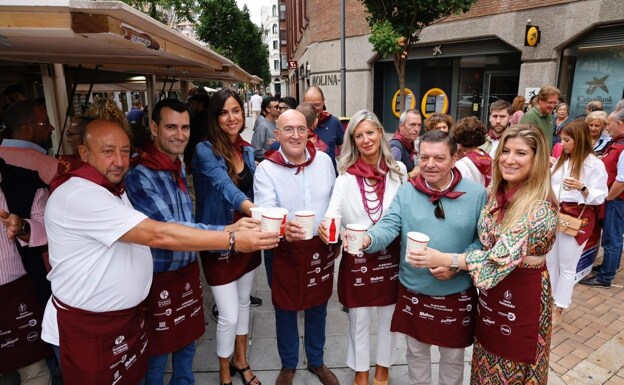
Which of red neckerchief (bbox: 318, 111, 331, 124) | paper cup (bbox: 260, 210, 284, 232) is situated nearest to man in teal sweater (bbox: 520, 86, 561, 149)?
red neckerchief (bbox: 318, 111, 331, 124)

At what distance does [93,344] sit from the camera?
6.66 feet

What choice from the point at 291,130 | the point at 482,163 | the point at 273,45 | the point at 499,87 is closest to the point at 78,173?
the point at 291,130

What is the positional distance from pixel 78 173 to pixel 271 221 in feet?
3.22

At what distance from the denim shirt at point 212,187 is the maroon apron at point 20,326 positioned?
3.99 ft

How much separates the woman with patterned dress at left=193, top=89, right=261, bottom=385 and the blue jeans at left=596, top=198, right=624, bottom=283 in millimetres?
4370

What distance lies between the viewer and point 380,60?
55.8ft

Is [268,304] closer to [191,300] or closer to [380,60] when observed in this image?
[191,300]

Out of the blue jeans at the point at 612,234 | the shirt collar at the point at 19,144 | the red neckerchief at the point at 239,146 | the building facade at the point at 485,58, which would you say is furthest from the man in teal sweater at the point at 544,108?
the building facade at the point at 485,58

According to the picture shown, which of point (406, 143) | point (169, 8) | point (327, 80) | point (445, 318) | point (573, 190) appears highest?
point (169, 8)

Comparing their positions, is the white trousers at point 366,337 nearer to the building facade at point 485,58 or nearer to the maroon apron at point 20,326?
the maroon apron at point 20,326

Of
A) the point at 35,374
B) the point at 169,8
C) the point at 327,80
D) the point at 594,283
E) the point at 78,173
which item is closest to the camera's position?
the point at 78,173

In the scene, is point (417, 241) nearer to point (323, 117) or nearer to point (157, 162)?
point (157, 162)

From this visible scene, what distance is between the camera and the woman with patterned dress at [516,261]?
84.9 inches

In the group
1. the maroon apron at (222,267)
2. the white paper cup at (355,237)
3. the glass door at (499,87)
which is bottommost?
the maroon apron at (222,267)
